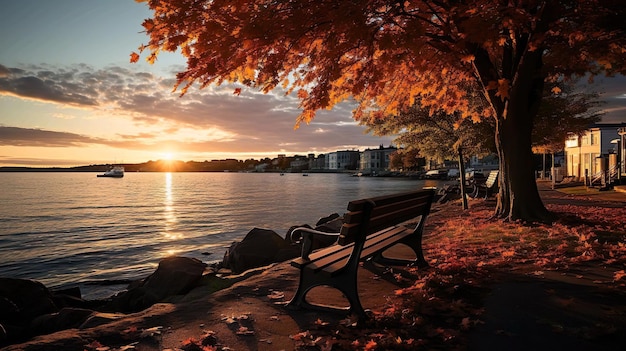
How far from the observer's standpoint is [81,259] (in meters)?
18.5

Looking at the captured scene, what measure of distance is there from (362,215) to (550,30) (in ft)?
28.3

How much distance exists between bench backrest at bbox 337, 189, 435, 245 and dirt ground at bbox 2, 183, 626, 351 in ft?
3.43

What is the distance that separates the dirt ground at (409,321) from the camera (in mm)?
4270

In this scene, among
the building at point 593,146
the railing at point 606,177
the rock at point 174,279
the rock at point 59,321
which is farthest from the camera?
the building at point 593,146

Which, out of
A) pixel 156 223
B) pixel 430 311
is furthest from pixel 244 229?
pixel 430 311

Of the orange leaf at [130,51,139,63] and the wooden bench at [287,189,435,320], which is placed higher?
the orange leaf at [130,51,139,63]

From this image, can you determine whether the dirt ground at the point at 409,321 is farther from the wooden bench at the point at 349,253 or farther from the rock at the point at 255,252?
the rock at the point at 255,252

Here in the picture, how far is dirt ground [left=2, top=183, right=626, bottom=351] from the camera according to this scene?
14.0 feet

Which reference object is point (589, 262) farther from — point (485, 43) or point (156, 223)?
Result: point (156, 223)

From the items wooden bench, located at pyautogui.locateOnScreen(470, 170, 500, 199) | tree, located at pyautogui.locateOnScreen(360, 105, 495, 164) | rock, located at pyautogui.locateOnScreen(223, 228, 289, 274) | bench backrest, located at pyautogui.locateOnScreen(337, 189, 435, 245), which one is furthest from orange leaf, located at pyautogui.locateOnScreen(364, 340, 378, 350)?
wooden bench, located at pyautogui.locateOnScreen(470, 170, 500, 199)

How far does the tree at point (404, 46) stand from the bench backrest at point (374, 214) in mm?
3927

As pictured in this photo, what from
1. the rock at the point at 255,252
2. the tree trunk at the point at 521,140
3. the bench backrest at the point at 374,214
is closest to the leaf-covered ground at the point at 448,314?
the bench backrest at the point at 374,214

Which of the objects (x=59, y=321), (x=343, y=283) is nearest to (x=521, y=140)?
(x=343, y=283)

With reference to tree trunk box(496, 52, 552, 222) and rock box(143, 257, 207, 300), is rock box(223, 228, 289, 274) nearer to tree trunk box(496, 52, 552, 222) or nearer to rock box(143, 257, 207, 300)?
rock box(143, 257, 207, 300)
